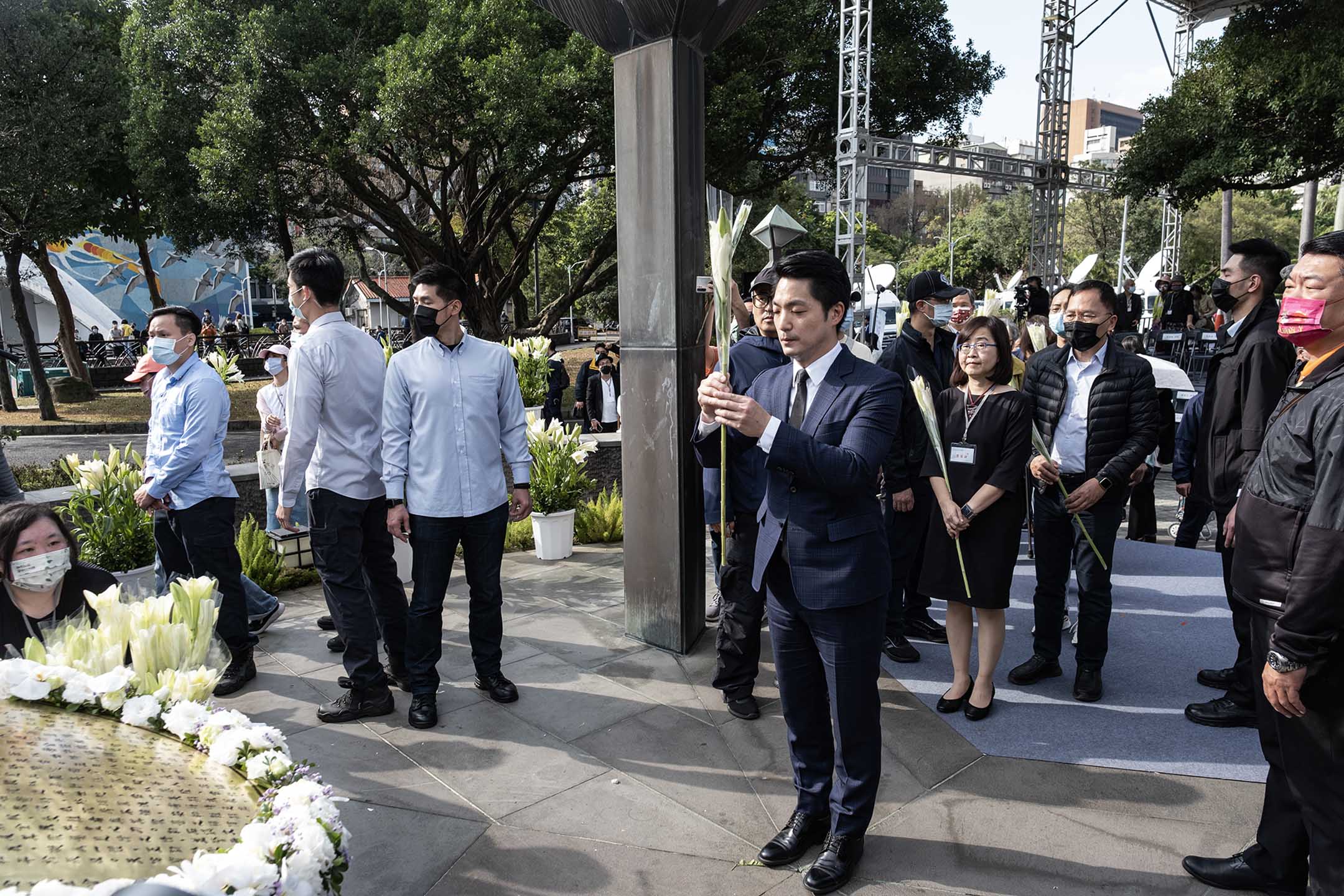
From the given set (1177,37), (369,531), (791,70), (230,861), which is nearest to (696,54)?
(369,531)

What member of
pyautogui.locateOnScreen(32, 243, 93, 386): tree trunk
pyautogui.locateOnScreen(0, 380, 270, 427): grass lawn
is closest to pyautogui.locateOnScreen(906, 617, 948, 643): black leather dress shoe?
pyautogui.locateOnScreen(0, 380, 270, 427): grass lawn

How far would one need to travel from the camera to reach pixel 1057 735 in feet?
12.8

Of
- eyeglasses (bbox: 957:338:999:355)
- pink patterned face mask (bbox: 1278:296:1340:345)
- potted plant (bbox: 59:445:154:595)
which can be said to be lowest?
potted plant (bbox: 59:445:154:595)

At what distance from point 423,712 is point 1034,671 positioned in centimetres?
293

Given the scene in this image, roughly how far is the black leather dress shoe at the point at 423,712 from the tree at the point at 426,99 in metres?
12.7

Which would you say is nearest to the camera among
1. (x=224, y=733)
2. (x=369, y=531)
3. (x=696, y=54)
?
(x=224, y=733)

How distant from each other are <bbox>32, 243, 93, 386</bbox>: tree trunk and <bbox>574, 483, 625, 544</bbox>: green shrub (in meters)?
16.0

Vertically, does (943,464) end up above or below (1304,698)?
above

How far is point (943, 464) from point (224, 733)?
3.07 metres

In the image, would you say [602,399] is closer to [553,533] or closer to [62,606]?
[553,533]

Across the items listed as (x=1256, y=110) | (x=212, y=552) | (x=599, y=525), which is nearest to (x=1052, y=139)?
(x=1256, y=110)

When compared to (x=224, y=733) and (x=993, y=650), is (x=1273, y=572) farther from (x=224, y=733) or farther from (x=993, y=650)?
(x=224, y=733)

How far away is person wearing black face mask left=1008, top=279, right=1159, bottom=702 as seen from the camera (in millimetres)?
4215

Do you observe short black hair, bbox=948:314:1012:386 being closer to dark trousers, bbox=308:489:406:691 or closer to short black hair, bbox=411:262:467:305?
short black hair, bbox=411:262:467:305
